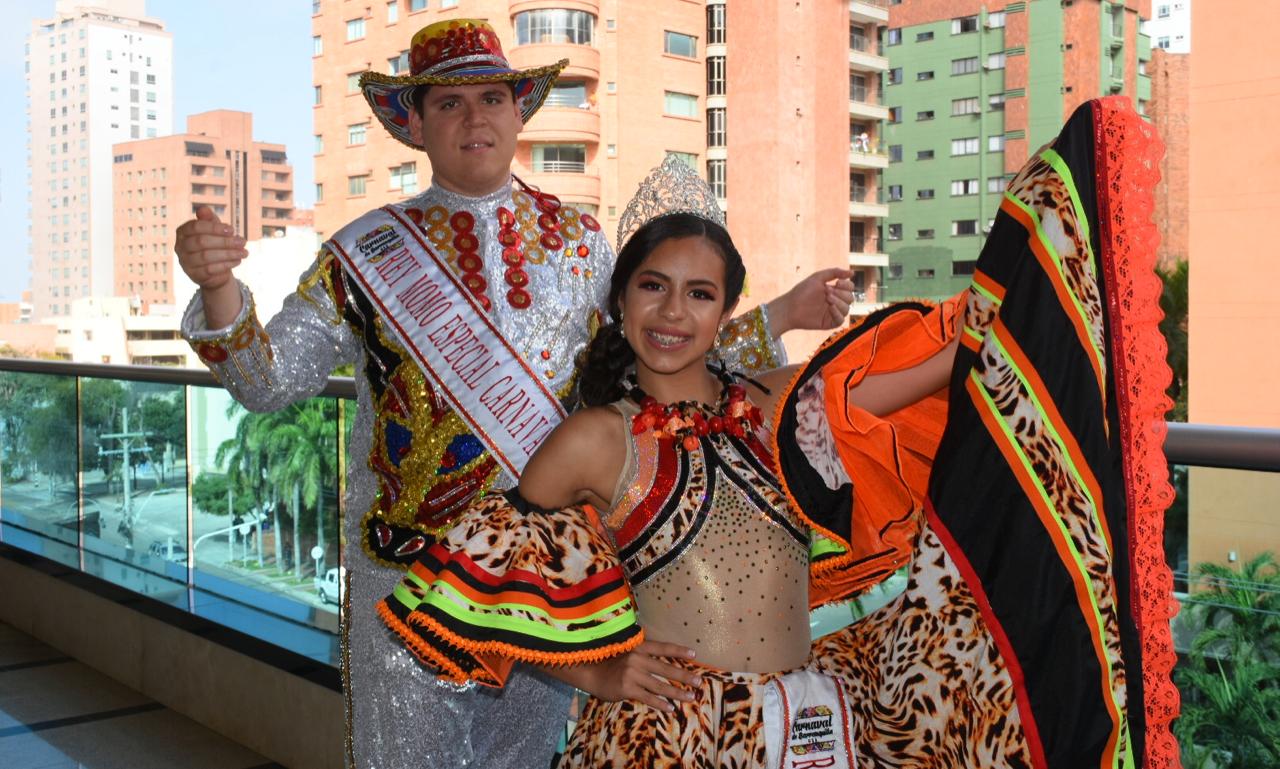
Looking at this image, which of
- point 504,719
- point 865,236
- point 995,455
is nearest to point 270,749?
point 504,719

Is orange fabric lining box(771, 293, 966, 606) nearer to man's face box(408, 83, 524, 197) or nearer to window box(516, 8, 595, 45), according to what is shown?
man's face box(408, 83, 524, 197)

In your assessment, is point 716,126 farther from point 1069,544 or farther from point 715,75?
point 1069,544

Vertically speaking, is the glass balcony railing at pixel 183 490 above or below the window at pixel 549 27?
below

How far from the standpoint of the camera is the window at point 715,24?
130 ft

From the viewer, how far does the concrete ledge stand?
10.6ft

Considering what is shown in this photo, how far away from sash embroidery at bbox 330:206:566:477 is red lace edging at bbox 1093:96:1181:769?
3.02 ft

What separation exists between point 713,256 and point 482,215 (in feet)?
1.85

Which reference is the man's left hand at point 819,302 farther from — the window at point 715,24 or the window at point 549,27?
the window at point 715,24

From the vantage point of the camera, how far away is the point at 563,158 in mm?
36969

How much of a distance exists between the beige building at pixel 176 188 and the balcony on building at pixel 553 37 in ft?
124

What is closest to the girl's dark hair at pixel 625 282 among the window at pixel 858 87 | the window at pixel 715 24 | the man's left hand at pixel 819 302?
the man's left hand at pixel 819 302

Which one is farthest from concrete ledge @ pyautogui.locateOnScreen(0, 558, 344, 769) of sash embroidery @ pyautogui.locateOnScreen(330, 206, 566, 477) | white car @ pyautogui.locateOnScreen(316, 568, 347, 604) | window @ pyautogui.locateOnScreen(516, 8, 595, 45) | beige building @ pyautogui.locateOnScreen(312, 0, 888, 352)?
window @ pyautogui.locateOnScreen(516, 8, 595, 45)

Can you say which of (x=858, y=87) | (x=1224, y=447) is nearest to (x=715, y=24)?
(x=858, y=87)

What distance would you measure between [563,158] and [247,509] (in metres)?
33.8
